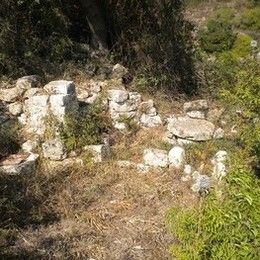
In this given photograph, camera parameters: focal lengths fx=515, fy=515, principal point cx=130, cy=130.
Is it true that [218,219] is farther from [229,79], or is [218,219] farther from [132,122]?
[229,79]

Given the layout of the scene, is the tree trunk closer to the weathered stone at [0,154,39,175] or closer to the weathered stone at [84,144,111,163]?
the weathered stone at [84,144,111,163]

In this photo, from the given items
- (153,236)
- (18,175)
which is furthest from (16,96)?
(153,236)

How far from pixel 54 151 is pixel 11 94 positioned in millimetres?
1161

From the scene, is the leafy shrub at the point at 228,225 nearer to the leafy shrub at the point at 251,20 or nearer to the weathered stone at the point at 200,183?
the weathered stone at the point at 200,183

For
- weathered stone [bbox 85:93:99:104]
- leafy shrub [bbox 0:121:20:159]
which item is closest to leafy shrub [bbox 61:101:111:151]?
weathered stone [bbox 85:93:99:104]

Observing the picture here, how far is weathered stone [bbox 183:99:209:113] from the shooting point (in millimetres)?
6809

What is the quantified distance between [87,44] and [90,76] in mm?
969

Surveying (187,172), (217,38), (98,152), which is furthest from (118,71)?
(217,38)

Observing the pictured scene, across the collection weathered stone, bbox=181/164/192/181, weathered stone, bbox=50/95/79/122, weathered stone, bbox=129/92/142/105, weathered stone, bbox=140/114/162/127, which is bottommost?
weathered stone, bbox=181/164/192/181

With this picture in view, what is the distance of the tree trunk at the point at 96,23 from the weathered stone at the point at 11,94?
1838 millimetres

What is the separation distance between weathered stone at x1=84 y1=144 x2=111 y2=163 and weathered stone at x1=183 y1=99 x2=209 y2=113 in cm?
147

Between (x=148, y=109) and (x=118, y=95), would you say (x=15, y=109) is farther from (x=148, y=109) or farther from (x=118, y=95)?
(x=148, y=109)

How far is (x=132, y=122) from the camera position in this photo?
6598mm

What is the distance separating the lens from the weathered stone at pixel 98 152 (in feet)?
19.0
